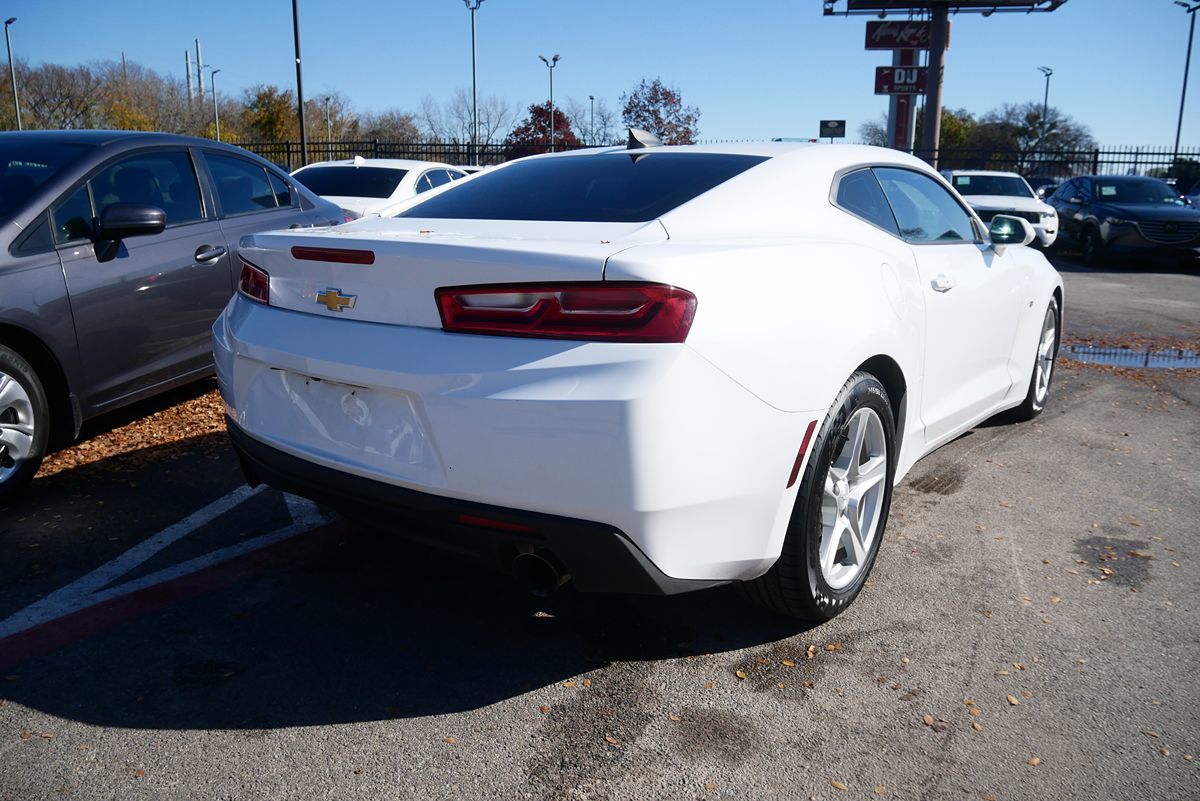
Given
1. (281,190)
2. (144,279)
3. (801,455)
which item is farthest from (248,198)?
(801,455)

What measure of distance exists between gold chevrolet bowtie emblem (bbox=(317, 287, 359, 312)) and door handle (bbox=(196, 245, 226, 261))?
2.76m

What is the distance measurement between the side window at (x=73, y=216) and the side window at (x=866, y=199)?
3.50 meters

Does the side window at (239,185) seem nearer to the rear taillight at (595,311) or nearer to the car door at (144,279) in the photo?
the car door at (144,279)

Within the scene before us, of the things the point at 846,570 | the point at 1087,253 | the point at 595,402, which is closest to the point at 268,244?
the point at 595,402

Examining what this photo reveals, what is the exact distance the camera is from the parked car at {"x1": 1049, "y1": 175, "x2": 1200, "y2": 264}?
52.0 feet

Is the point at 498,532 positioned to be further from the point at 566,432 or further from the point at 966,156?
the point at 966,156

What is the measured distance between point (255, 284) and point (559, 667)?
1.56 meters

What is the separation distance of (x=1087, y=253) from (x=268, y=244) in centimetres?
1747

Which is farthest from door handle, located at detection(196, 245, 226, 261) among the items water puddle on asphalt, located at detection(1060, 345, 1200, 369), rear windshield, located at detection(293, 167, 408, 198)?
water puddle on asphalt, located at detection(1060, 345, 1200, 369)

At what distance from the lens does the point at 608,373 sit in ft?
7.65

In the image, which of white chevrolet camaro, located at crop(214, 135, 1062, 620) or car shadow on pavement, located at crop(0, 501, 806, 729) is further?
car shadow on pavement, located at crop(0, 501, 806, 729)

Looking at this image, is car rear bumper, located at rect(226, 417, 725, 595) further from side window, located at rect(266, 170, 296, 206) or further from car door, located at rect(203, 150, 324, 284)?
side window, located at rect(266, 170, 296, 206)

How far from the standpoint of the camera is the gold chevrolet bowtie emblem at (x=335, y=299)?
8.95ft

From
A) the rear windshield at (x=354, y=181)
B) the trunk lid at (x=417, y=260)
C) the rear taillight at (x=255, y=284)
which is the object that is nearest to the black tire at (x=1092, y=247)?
the rear windshield at (x=354, y=181)
